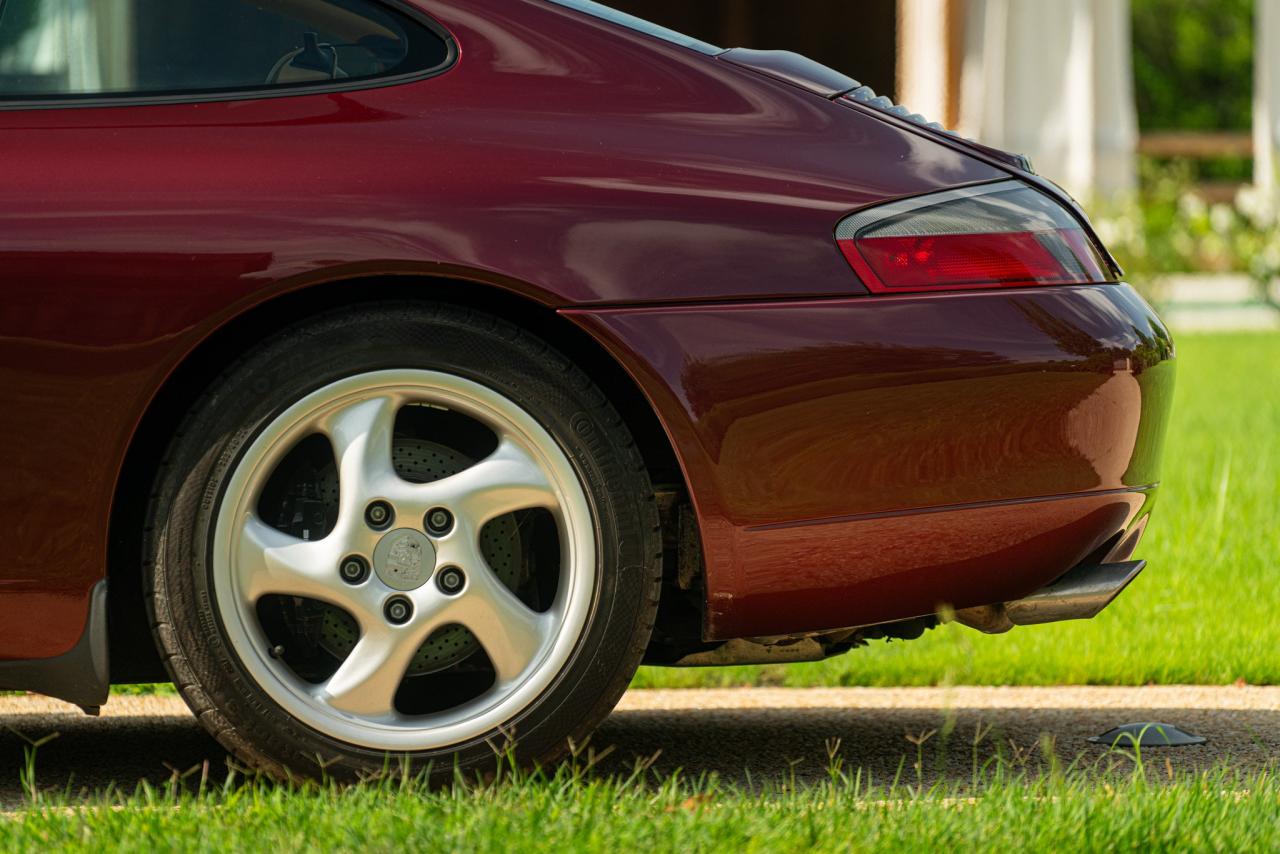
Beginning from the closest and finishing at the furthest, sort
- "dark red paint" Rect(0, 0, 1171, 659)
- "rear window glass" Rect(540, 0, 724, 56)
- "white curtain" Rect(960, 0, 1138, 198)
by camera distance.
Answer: "dark red paint" Rect(0, 0, 1171, 659) → "rear window glass" Rect(540, 0, 724, 56) → "white curtain" Rect(960, 0, 1138, 198)

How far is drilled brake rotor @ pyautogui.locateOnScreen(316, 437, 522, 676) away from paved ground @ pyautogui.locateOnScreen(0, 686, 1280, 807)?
49cm

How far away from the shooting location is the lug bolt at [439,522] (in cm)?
279

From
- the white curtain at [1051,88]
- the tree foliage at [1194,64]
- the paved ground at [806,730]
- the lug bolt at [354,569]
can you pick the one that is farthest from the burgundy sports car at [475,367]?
the tree foliage at [1194,64]

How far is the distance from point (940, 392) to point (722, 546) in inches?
16.5

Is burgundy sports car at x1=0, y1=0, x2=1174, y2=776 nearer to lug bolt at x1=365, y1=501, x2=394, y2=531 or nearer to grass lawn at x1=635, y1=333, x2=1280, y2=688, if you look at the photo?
lug bolt at x1=365, y1=501, x2=394, y2=531

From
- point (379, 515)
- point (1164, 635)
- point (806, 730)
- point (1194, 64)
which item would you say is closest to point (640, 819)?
point (379, 515)

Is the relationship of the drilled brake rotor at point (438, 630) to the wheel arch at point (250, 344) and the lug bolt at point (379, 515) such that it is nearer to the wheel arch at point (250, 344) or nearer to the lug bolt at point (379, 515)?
the lug bolt at point (379, 515)

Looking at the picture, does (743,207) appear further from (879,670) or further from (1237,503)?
(1237,503)

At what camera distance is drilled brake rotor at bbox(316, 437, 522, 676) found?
288 centimetres

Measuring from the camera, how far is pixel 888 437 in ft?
9.21

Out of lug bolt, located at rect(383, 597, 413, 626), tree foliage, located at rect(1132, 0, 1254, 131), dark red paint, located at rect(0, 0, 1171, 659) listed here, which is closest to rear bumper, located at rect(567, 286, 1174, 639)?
dark red paint, located at rect(0, 0, 1171, 659)

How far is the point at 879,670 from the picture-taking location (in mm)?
4094

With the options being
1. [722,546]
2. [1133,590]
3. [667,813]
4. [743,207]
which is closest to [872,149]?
[743,207]

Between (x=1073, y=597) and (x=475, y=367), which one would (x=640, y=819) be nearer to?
(x=475, y=367)
